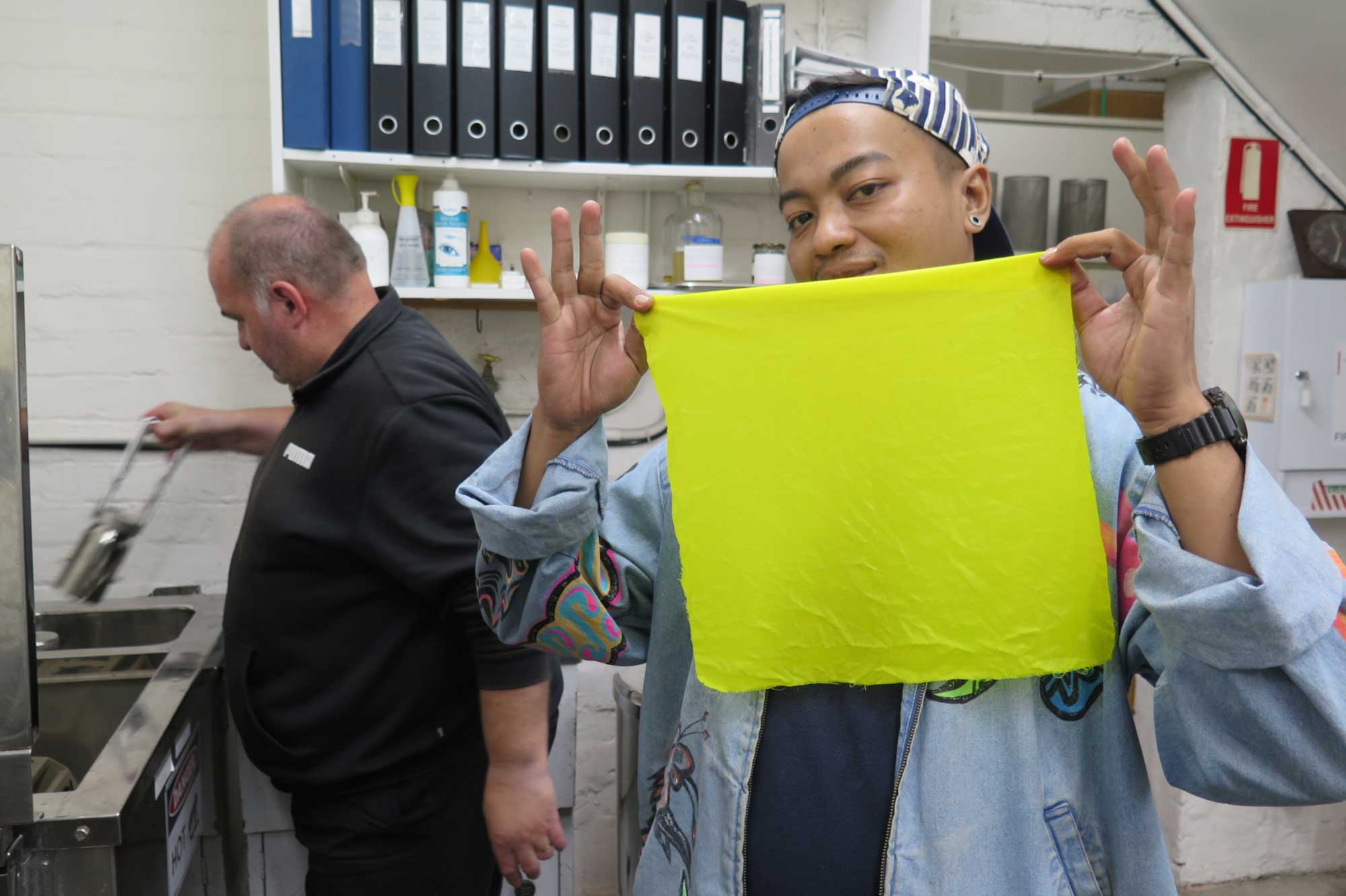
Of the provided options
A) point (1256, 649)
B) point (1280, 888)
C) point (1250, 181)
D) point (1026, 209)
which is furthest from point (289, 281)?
point (1280, 888)

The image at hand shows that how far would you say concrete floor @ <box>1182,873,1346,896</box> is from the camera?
2.70 meters

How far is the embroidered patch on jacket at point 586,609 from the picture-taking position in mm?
888

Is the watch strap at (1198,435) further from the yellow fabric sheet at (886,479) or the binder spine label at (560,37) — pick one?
the binder spine label at (560,37)

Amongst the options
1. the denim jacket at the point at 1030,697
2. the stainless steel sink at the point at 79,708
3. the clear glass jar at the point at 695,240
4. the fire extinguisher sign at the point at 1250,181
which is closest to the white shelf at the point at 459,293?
the clear glass jar at the point at 695,240

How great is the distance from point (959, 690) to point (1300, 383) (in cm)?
224

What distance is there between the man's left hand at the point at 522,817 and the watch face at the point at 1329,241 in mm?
2375

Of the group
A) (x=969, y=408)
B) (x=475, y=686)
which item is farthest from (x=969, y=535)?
(x=475, y=686)

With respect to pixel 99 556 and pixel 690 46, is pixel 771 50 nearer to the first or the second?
pixel 690 46

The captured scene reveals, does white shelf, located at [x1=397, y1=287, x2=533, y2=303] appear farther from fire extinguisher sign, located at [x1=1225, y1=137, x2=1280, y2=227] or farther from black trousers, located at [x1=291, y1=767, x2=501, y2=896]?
fire extinguisher sign, located at [x1=1225, y1=137, x2=1280, y2=227]

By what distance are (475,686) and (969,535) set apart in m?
1.01

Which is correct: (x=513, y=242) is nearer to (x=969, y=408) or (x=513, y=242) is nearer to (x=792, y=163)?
(x=792, y=163)

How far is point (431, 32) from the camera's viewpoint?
77.9 inches

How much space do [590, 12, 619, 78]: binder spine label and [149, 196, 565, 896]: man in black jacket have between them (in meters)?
0.82

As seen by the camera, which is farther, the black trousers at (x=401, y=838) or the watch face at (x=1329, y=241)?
the watch face at (x=1329, y=241)
